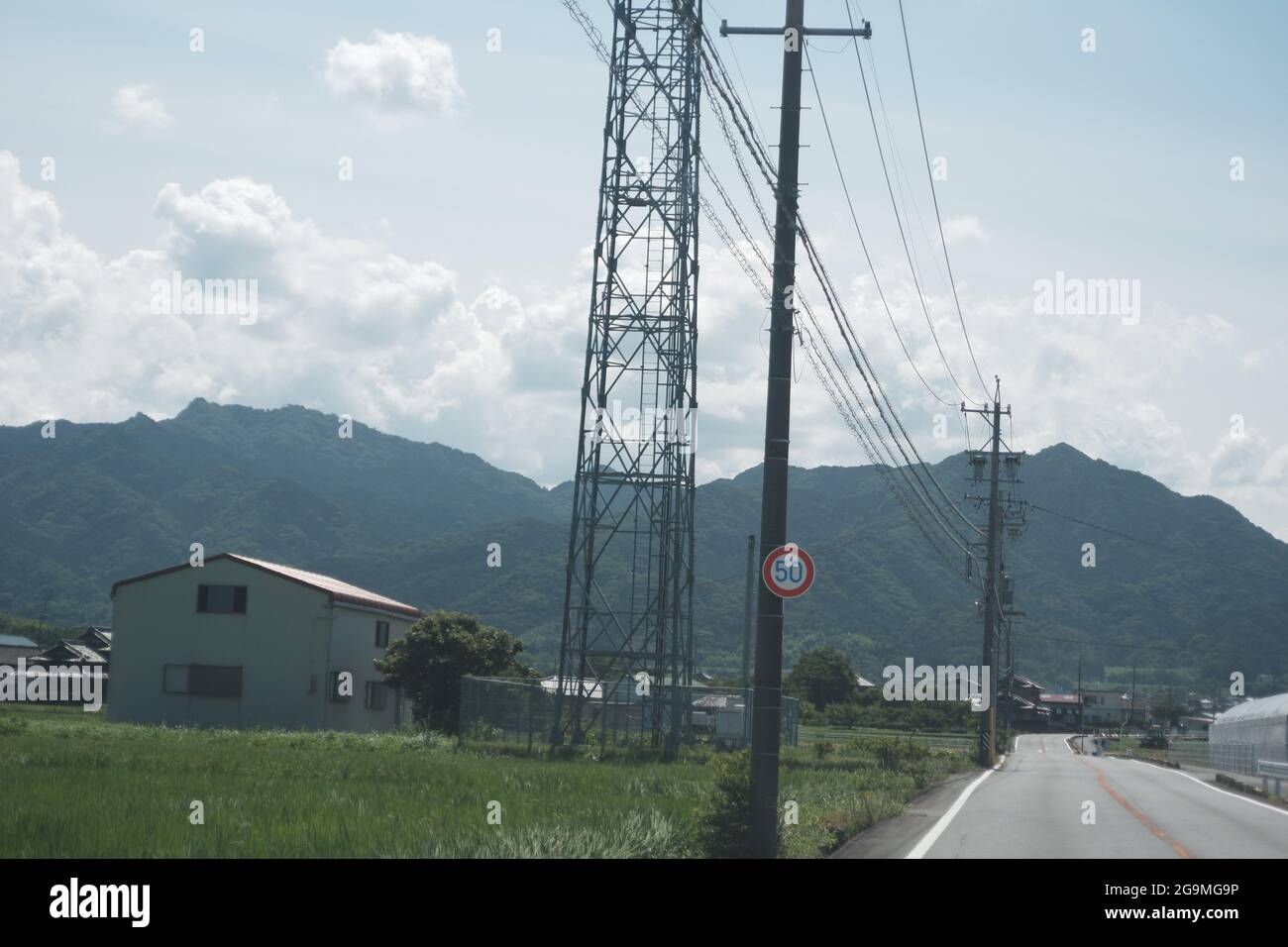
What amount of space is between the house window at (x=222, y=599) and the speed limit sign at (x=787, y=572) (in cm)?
3571

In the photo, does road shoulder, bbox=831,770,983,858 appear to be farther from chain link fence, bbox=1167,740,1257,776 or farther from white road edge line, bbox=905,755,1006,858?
chain link fence, bbox=1167,740,1257,776

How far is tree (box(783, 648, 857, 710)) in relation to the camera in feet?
311

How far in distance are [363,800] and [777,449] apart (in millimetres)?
7004

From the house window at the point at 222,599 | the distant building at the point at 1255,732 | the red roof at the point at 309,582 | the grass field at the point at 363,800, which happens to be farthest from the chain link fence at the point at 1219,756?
the house window at the point at 222,599

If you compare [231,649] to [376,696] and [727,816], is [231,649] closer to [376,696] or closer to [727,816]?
[376,696]

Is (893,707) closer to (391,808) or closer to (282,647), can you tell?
(282,647)

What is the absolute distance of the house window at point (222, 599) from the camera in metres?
46.6

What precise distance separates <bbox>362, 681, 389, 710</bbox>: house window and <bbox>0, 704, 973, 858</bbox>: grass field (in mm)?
16387

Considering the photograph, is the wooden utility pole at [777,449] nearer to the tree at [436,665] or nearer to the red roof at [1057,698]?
the tree at [436,665]

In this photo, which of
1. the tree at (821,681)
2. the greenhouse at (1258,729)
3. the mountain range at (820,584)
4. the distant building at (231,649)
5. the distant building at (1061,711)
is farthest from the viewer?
the mountain range at (820,584)

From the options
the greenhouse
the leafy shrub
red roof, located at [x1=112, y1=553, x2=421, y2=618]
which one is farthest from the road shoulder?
red roof, located at [x1=112, y1=553, x2=421, y2=618]

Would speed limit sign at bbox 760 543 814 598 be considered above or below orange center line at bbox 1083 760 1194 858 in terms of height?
above
